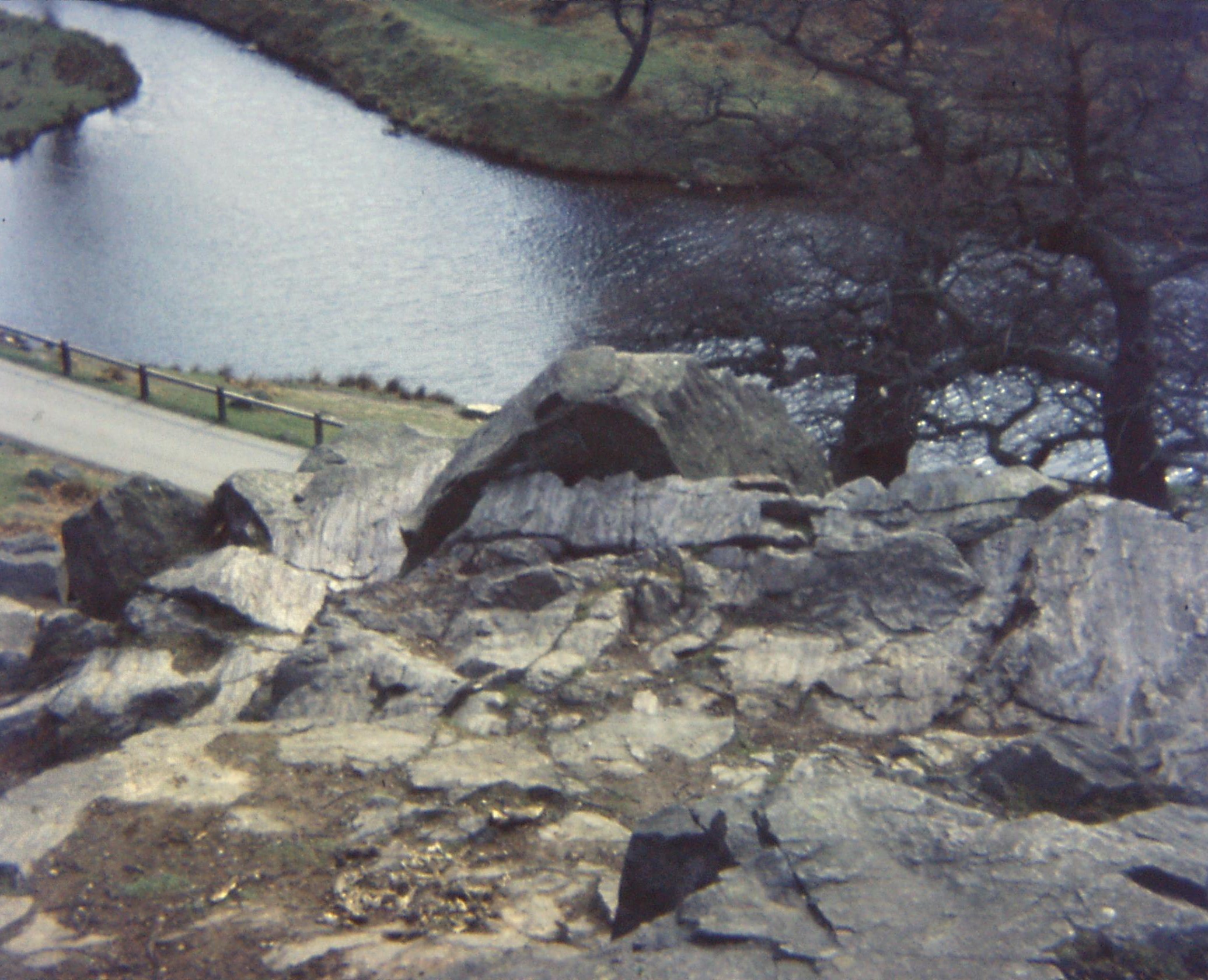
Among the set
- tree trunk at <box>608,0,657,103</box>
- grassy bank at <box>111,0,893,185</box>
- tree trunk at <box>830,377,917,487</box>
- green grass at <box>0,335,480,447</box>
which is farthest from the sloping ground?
tree trunk at <box>608,0,657,103</box>

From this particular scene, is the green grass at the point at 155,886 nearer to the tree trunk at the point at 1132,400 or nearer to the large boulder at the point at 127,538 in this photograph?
the large boulder at the point at 127,538

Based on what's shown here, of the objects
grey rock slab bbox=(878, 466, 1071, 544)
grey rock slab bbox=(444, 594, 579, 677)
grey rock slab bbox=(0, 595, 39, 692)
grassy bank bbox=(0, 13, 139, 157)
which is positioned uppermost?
grassy bank bbox=(0, 13, 139, 157)

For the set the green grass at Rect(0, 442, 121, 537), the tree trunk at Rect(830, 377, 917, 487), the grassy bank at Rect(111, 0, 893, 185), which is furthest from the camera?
the grassy bank at Rect(111, 0, 893, 185)

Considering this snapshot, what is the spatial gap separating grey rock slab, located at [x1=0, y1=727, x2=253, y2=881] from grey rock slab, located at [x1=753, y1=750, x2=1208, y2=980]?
2894 millimetres

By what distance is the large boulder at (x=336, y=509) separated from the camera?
955 centimetres

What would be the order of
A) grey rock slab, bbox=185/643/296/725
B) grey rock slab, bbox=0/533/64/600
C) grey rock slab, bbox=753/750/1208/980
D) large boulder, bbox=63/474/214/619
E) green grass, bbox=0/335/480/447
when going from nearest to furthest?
grey rock slab, bbox=753/750/1208/980
grey rock slab, bbox=185/643/296/725
large boulder, bbox=63/474/214/619
grey rock slab, bbox=0/533/64/600
green grass, bbox=0/335/480/447

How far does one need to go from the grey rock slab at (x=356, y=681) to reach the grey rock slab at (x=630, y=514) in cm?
134

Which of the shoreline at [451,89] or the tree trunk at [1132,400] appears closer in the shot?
the tree trunk at [1132,400]

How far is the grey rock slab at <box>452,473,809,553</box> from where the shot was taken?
8250 mm

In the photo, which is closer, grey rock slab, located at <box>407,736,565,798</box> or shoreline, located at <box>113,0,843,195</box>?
grey rock slab, located at <box>407,736,565,798</box>

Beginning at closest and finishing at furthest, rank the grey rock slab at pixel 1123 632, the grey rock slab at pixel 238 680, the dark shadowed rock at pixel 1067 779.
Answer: the dark shadowed rock at pixel 1067 779
the grey rock slab at pixel 1123 632
the grey rock slab at pixel 238 680

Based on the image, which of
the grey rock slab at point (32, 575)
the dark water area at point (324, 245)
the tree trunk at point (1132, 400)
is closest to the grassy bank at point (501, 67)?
the dark water area at point (324, 245)

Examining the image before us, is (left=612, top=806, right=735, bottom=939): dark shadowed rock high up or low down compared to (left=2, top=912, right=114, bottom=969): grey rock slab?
up

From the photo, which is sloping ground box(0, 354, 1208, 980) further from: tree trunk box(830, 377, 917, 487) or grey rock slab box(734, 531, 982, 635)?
tree trunk box(830, 377, 917, 487)
